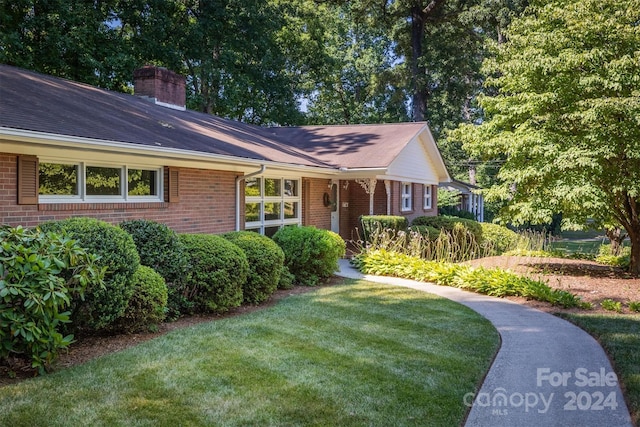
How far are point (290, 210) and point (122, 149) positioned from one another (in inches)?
264

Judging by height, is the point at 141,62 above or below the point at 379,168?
above

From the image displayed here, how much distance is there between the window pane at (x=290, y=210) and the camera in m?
14.2

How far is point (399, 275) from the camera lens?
11977 mm

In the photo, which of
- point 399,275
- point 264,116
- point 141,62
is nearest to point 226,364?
point 399,275

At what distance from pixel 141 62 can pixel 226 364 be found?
2032 cm

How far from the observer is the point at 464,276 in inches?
420

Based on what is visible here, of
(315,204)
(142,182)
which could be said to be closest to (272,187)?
(315,204)

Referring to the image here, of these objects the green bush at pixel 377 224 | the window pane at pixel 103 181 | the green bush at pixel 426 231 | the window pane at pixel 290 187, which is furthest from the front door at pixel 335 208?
the window pane at pixel 103 181

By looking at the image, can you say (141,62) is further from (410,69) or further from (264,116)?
(410,69)

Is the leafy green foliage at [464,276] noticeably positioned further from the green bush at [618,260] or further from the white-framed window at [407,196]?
the white-framed window at [407,196]

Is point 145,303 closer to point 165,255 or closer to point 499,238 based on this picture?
point 165,255

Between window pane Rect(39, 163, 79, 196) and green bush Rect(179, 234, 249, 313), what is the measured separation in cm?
227

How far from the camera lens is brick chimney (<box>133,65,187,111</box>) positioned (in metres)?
15.2

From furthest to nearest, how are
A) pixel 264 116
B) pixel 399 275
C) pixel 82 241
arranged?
pixel 264 116, pixel 399 275, pixel 82 241
